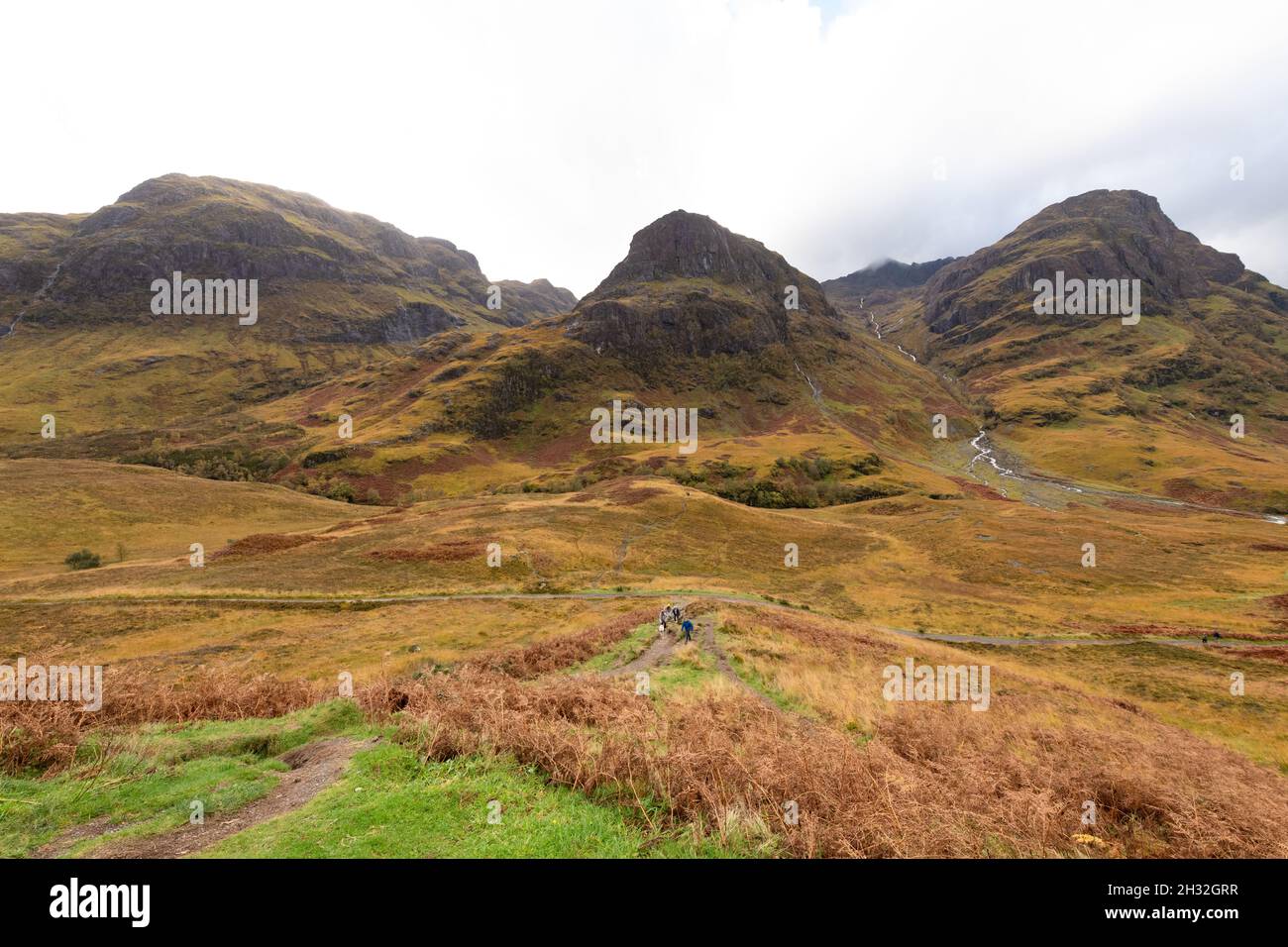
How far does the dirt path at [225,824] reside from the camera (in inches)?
247

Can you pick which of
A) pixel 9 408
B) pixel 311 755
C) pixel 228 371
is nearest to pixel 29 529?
pixel 311 755

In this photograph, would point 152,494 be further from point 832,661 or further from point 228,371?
point 228,371

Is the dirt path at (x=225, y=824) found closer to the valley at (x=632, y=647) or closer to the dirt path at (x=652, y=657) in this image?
the valley at (x=632, y=647)

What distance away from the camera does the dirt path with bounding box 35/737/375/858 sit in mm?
6270

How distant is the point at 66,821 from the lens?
280 inches

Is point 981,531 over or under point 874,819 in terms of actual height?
under

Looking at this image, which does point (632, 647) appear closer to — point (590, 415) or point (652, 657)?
point (652, 657)

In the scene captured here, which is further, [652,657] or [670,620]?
[670,620]

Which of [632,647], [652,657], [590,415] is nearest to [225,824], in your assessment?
[652,657]

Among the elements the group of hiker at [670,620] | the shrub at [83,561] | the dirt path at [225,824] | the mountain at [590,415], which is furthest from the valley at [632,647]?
the shrub at [83,561]

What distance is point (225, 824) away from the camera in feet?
23.1
